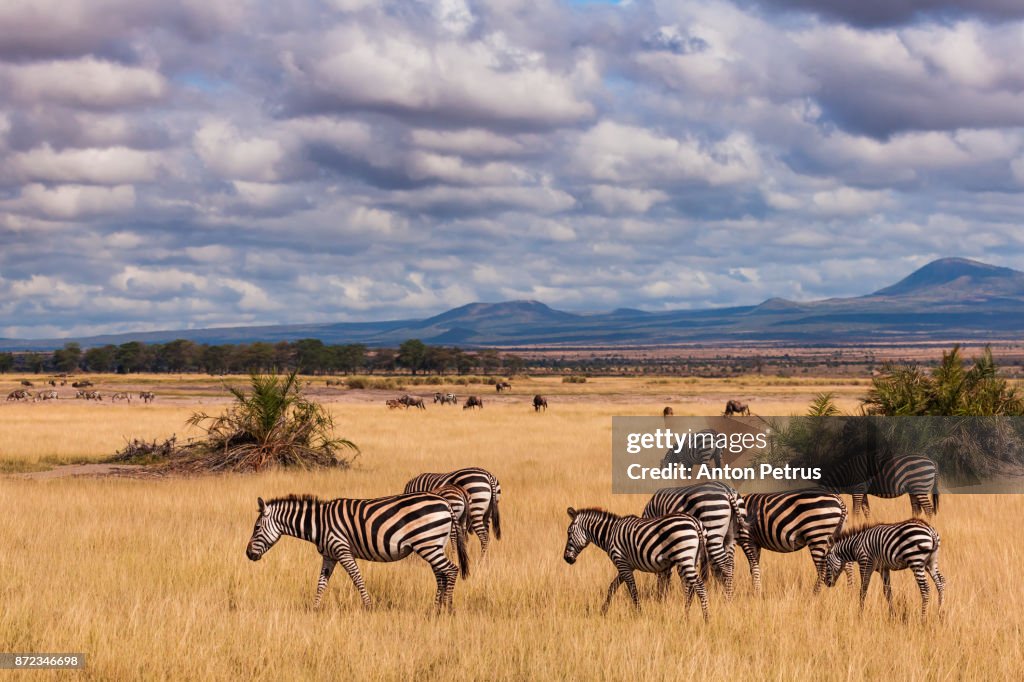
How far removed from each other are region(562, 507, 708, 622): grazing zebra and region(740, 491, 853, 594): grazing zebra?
1387 millimetres

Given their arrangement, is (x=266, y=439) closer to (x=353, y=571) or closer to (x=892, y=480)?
(x=892, y=480)

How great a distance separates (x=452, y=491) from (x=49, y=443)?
25506 mm

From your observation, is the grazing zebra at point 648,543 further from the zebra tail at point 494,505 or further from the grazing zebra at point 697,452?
the grazing zebra at point 697,452

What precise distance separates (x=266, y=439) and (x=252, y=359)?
145040 millimetres

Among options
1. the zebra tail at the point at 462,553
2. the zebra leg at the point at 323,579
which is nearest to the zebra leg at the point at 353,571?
the zebra leg at the point at 323,579

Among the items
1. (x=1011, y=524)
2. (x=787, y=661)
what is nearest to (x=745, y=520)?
(x=787, y=661)

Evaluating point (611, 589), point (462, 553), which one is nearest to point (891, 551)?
point (611, 589)

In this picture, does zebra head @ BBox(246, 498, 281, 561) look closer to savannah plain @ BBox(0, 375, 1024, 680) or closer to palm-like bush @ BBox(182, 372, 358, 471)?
savannah plain @ BBox(0, 375, 1024, 680)

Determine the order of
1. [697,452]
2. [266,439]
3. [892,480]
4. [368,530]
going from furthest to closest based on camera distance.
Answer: [266,439], [697,452], [892,480], [368,530]

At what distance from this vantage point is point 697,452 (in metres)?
24.6

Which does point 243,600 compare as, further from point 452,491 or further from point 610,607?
point 610,607

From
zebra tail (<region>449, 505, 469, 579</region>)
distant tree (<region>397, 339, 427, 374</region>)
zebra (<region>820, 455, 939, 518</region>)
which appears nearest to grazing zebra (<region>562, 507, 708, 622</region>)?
zebra tail (<region>449, 505, 469, 579</region>)

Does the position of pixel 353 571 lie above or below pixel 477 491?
below

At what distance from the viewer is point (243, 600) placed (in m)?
11.7
